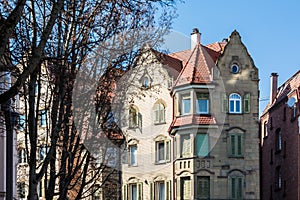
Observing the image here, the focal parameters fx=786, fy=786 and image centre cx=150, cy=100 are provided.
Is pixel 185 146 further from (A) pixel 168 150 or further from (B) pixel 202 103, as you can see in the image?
(B) pixel 202 103

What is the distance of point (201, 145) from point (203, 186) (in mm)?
2219

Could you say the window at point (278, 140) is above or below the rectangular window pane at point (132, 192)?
above

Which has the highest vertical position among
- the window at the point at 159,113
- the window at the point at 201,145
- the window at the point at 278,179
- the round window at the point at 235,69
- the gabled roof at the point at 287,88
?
the round window at the point at 235,69

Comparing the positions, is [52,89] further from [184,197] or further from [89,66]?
[184,197]

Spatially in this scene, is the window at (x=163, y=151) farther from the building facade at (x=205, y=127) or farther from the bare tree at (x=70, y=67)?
the bare tree at (x=70, y=67)

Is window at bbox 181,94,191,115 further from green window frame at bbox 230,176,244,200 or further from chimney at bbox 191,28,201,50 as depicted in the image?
green window frame at bbox 230,176,244,200

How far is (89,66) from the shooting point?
2198 centimetres

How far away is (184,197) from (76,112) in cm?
2089

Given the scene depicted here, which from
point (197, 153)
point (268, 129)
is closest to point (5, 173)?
point (197, 153)

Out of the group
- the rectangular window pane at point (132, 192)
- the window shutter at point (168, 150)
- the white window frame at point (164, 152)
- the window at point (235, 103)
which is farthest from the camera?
the rectangular window pane at point (132, 192)

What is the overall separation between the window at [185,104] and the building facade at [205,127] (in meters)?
0.04

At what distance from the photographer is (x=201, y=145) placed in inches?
1641

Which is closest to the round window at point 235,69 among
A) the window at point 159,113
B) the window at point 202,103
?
the window at point 202,103

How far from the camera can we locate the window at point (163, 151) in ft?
142
